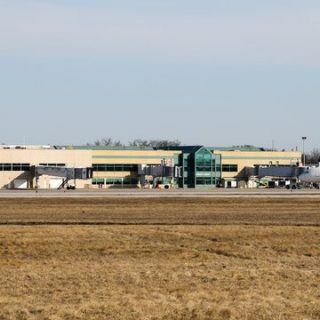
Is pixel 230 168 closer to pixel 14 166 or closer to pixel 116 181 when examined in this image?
pixel 116 181

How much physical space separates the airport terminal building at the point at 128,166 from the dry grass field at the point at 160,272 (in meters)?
108

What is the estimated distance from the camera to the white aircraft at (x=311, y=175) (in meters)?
154

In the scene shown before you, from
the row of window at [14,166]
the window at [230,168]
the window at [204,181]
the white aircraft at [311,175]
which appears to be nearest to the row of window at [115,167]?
the window at [204,181]

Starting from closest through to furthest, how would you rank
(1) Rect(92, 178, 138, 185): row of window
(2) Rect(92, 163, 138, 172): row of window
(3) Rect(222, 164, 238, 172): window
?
(1) Rect(92, 178, 138, 185): row of window < (2) Rect(92, 163, 138, 172): row of window < (3) Rect(222, 164, 238, 172): window

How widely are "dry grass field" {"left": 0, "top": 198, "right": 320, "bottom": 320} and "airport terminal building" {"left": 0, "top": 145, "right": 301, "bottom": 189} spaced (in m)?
108

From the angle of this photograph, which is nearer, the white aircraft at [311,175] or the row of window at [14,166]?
the row of window at [14,166]

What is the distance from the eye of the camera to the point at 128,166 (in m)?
166

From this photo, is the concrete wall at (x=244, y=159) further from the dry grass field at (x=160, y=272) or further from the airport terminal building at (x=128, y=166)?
the dry grass field at (x=160, y=272)

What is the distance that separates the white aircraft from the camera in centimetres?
15425

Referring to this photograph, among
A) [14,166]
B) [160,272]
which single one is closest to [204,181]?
[14,166]

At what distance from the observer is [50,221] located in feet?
163

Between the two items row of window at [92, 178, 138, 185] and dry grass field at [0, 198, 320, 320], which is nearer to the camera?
dry grass field at [0, 198, 320, 320]

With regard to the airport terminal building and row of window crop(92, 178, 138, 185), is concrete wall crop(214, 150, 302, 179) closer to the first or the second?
the airport terminal building

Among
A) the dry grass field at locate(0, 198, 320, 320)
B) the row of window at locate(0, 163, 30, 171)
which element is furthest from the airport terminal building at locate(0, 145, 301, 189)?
the dry grass field at locate(0, 198, 320, 320)
